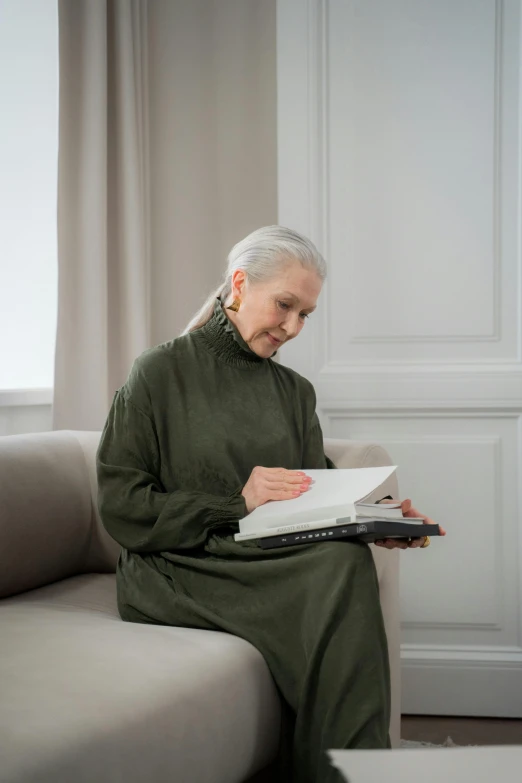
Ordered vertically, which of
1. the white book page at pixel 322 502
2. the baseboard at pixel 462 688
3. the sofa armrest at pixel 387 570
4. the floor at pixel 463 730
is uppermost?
the white book page at pixel 322 502

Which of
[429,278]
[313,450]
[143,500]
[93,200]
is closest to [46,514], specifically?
[143,500]

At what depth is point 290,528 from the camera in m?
1.62

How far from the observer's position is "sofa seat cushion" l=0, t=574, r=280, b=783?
45.3 inches

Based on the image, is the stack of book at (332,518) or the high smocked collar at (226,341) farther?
the high smocked collar at (226,341)

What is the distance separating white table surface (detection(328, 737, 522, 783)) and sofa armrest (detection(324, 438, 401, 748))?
47.5 inches

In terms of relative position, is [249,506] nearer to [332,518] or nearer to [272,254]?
[332,518]

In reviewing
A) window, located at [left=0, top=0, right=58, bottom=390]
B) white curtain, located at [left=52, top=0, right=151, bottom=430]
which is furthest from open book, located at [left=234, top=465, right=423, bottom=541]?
window, located at [left=0, top=0, right=58, bottom=390]

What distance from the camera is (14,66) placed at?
2.76 metres

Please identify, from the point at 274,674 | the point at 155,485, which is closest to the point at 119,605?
the point at 155,485

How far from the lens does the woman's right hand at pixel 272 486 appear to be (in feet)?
5.57

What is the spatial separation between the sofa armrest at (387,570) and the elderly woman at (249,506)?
71 millimetres

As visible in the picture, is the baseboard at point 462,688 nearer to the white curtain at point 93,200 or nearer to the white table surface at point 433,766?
the white curtain at point 93,200

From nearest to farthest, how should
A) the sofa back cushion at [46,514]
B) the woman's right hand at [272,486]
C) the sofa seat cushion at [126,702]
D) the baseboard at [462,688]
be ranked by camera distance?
the sofa seat cushion at [126,702] → the woman's right hand at [272,486] → the sofa back cushion at [46,514] → the baseboard at [462,688]

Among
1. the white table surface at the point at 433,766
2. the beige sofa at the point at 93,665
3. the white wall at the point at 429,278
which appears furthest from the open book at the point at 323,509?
the white wall at the point at 429,278
